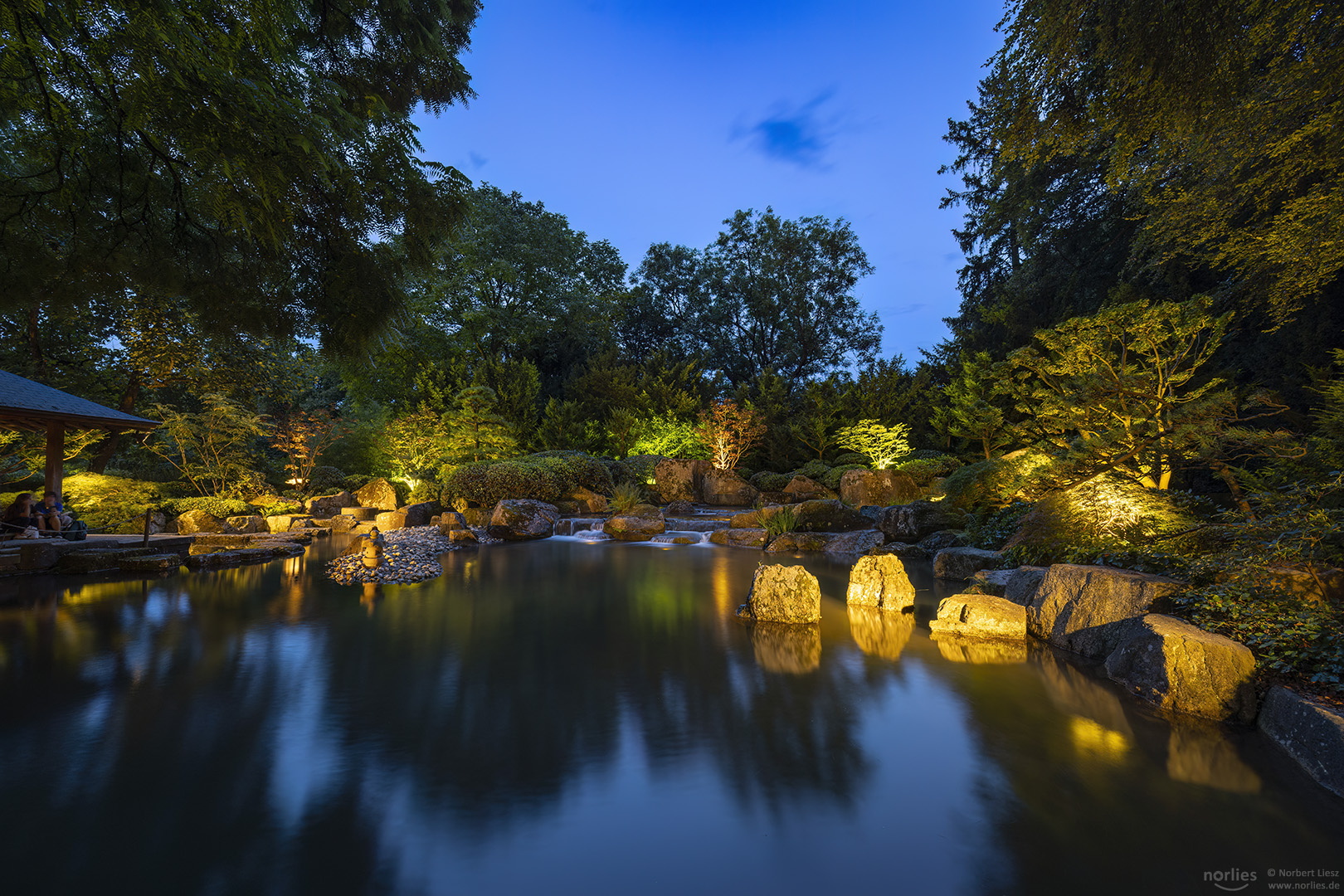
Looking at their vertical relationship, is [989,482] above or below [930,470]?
below

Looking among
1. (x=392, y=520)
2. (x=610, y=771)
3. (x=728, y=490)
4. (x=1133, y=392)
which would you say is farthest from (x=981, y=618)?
(x=392, y=520)

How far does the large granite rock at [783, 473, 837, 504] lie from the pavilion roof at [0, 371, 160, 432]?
13.7 metres

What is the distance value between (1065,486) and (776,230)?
76.2 feet

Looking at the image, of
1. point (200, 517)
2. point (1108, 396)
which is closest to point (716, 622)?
point (1108, 396)

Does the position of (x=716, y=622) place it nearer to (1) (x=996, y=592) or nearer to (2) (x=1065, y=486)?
(1) (x=996, y=592)

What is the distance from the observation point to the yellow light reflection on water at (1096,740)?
2877mm

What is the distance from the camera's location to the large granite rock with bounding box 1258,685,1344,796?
2459 millimetres

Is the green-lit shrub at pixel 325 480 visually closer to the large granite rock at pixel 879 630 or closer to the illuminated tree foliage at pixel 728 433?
the illuminated tree foliage at pixel 728 433

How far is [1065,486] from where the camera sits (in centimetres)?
621

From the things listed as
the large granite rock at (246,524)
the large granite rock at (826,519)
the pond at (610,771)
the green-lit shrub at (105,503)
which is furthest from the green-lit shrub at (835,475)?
the green-lit shrub at (105,503)

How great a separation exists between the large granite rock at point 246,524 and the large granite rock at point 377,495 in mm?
3181

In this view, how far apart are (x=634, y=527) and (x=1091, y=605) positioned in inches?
350

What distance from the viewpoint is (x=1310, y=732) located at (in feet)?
8.58

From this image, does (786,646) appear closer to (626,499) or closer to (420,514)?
(626,499)
